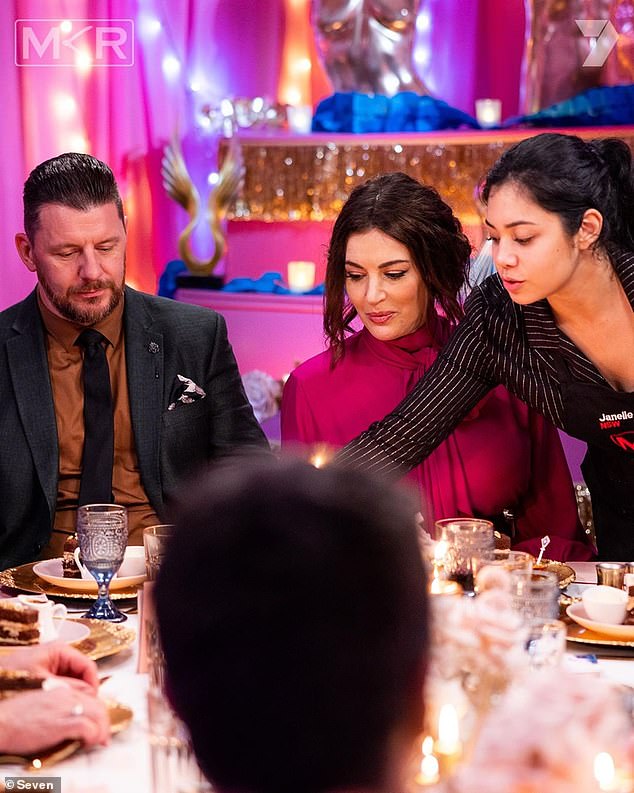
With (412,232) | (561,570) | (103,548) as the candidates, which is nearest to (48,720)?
(103,548)

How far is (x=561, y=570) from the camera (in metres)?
2.16

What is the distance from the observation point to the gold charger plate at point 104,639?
1.69 meters

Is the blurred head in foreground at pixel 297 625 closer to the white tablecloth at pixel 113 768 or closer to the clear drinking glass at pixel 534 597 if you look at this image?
the white tablecloth at pixel 113 768

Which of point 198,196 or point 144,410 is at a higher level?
point 198,196

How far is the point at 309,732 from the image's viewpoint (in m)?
0.67

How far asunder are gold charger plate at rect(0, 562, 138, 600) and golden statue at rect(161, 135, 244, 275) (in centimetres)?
351

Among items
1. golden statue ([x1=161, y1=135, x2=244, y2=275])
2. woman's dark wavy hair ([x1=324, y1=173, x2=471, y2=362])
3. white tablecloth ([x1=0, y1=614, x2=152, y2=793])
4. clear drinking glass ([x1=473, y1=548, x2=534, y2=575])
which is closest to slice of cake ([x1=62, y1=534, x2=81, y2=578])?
white tablecloth ([x1=0, y1=614, x2=152, y2=793])

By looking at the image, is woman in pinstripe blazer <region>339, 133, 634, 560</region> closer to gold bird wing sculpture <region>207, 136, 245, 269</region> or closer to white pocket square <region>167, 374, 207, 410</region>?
white pocket square <region>167, 374, 207, 410</region>

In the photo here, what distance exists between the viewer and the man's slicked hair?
2.74 metres

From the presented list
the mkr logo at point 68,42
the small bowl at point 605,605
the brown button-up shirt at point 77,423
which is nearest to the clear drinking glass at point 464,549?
the small bowl at point 605,605

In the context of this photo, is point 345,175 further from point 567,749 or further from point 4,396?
point 567,749

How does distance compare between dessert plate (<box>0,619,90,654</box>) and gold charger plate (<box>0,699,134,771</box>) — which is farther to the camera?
dessert plate (<box>0,619,90,654</box>)

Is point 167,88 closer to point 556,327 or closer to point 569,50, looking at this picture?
point 569,50

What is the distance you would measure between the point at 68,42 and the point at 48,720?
463 centimetres
